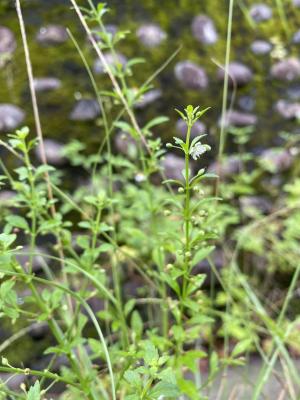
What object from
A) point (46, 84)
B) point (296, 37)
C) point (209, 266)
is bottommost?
point (209, 266)

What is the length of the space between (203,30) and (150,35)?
0.64 feet

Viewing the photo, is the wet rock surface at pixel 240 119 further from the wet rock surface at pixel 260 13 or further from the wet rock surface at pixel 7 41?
the wet rock surface at pixel 7 41

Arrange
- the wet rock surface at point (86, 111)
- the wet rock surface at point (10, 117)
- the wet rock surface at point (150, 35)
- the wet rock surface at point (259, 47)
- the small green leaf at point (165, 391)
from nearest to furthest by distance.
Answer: the small green leaf at point (165, 391) < the wet rock surface at point (10, 117) < the wet rock surface at point (86, 111) < the wet rock surface at point (150, 35) < the wet rock surface at point (259, 47)

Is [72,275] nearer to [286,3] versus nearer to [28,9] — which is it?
[28,9]

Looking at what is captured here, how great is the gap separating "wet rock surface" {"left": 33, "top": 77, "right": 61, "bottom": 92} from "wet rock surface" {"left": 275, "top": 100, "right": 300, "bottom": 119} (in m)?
0.77

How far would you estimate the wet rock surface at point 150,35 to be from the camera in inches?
68.9

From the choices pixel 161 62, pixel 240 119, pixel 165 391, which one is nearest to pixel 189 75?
pixel 161 62

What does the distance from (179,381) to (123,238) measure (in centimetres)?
72

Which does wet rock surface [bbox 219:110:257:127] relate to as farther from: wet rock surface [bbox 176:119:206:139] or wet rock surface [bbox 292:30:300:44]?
wet rock surface [bbox 292:30:300:44]

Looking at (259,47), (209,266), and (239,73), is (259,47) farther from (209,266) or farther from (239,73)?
(209,266)

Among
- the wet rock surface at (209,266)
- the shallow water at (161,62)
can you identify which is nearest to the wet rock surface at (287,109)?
the shallow water at (161,62)

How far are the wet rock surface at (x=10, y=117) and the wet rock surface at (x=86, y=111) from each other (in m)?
0.16

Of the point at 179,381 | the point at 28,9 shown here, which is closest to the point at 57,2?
the point at 28,9

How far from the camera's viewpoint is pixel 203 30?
1.80 metres
